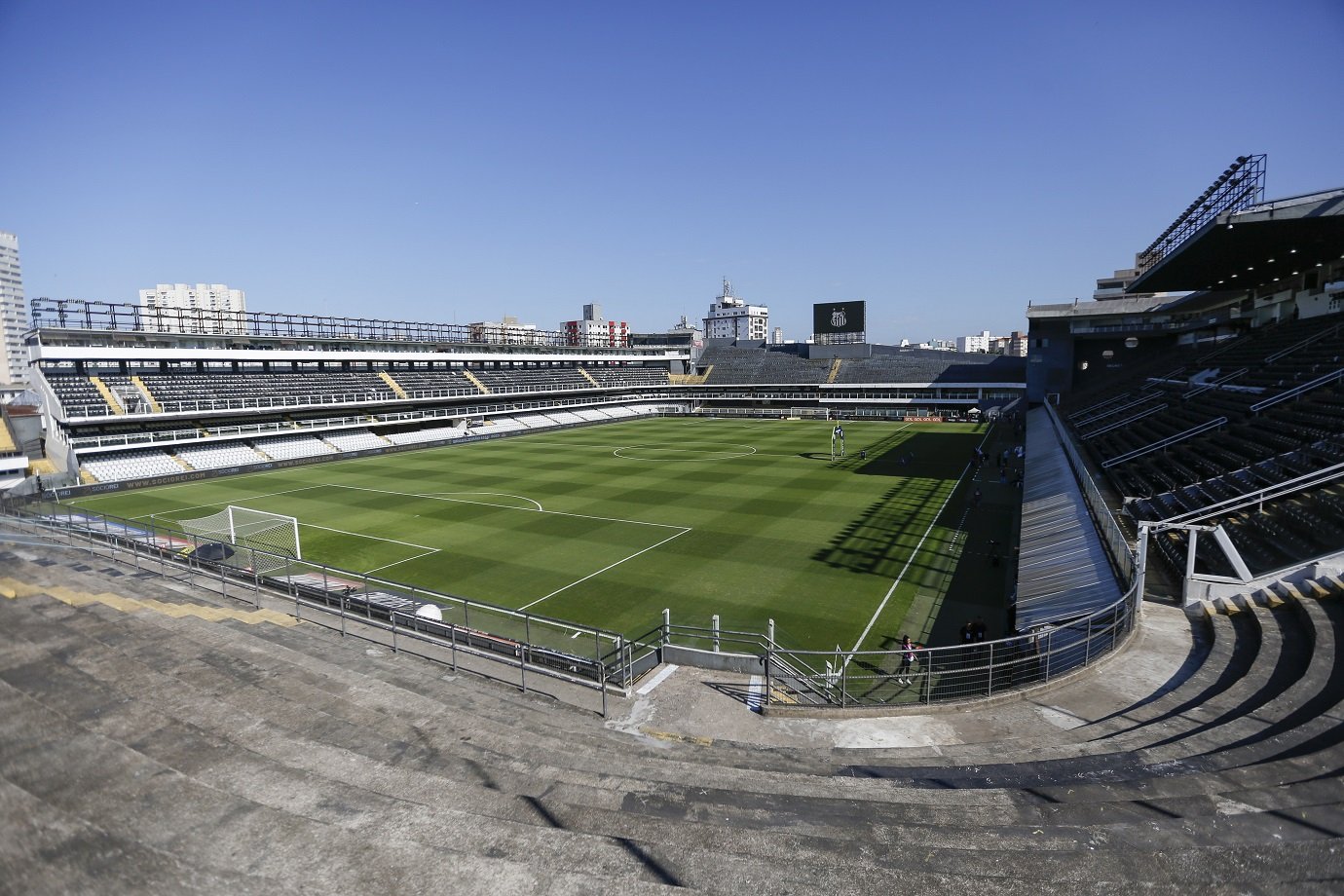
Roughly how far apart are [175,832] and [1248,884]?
8992mm

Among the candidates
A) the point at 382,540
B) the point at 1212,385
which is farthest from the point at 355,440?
the point at 1212,385

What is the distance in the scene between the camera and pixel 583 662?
1180 cm

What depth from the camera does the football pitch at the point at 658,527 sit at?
18.8 m

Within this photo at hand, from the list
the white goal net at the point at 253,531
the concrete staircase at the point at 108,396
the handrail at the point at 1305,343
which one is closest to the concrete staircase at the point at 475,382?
the concrete staircase at the point at 108,396

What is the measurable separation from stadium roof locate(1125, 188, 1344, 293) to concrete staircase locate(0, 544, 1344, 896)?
58.2ft

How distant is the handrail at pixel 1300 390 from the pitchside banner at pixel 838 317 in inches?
2508

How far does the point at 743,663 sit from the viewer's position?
12.1 metres

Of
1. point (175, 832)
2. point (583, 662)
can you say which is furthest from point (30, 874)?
point (583, 662)

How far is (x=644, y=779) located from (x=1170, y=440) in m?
23.6

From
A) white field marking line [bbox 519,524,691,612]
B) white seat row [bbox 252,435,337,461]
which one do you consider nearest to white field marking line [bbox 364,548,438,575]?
white field marking line [bbox 519,524,691,612]

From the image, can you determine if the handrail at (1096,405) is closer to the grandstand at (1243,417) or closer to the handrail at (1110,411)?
the grandstand at (1243,417)

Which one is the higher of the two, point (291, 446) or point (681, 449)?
point (291, 446)

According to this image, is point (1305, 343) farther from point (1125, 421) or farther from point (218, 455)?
point (218, 455)

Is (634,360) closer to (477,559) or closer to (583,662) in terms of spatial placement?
(477,559)
